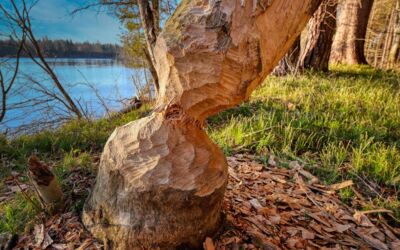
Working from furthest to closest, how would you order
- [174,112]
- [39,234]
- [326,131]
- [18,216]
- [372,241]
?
[326,131], [372,241], [18,216], [39,234], [174,112]

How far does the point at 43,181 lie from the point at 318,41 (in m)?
5.44

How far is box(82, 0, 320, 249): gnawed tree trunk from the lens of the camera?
0.91 m

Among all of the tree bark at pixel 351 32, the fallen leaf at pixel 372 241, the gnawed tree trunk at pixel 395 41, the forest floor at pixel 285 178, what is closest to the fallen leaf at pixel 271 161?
the forest floor at pixel 285 178

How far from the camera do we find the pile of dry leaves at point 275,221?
4.00 ft

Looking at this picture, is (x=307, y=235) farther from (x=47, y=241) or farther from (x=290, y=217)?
(x=47, y=241)

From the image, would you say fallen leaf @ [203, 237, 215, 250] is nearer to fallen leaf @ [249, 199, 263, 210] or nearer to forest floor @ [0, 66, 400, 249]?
forest floor @ [0, 66, 400, 249]

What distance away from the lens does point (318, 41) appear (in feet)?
17.3

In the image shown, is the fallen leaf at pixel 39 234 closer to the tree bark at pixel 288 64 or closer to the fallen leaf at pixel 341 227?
the fallen leaf at pixel 341 227

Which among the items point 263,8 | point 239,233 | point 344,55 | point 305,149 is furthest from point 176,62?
point 344,55

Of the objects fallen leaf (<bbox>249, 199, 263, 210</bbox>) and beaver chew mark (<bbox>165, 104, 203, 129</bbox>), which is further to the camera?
fallen leaf (<bbox>249, 199, 263, 210</bbox>)

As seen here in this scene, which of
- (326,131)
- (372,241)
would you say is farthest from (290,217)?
(326,131)

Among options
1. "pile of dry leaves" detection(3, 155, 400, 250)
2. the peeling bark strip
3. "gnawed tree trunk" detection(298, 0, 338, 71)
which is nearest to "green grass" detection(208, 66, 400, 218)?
"pile of dry leaves" detection(3, 155, 400, 250)

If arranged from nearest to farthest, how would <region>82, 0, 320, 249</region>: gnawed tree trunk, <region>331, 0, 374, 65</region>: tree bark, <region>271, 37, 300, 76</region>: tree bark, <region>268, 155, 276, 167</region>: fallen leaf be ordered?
<region>82, 0, 320, 249</region>: gnawed tree trunk
<region>268, 155, 276, 167</region>: fallen leaf
<region>271, 37, 300, 76</region>: tree bark
<region>331, 0, 374, 65</region>: tree bark

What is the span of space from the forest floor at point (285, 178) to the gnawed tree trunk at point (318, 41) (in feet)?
6.94
